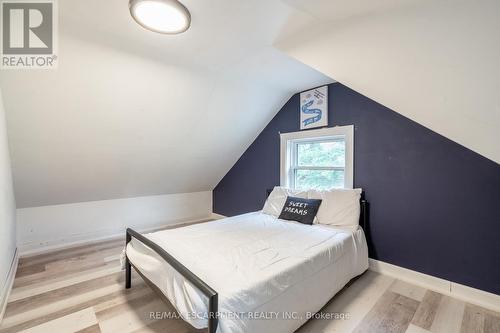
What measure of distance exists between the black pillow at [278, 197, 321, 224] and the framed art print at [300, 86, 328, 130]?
44.4 inches

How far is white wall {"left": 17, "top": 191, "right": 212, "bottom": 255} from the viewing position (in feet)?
10.3

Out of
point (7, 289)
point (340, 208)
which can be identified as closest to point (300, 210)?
point (340, 208)

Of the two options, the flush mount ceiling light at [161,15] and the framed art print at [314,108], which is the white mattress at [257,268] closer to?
the framed art print at [314,108]

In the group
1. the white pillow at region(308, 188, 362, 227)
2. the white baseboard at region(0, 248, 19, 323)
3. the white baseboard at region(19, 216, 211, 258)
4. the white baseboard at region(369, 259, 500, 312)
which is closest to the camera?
the white baseboard at region(0, 248, 19, 323)

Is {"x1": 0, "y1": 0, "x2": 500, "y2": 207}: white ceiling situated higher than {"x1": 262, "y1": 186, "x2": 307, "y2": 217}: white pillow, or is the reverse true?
{"x1": 0, "y1": 0, "x2": 500, "y2": 207}: white ceiling

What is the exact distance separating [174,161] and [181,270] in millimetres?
2613

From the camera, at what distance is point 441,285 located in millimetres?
2211

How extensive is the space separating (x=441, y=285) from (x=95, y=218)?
186 inches

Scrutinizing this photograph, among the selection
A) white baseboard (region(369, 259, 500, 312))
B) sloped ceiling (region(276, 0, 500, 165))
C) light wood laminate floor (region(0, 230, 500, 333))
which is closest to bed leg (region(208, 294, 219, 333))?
light wood laminate floor (region(0, 230, 500, 333))

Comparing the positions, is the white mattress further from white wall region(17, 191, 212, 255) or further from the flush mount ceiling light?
white wall region(17, 191, 212, 255)

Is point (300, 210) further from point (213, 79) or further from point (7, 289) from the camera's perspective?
point (7, 289)

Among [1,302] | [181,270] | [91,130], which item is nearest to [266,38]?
[181,270]

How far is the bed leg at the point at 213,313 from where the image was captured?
1122 mm

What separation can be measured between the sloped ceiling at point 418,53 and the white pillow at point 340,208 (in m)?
1.09
